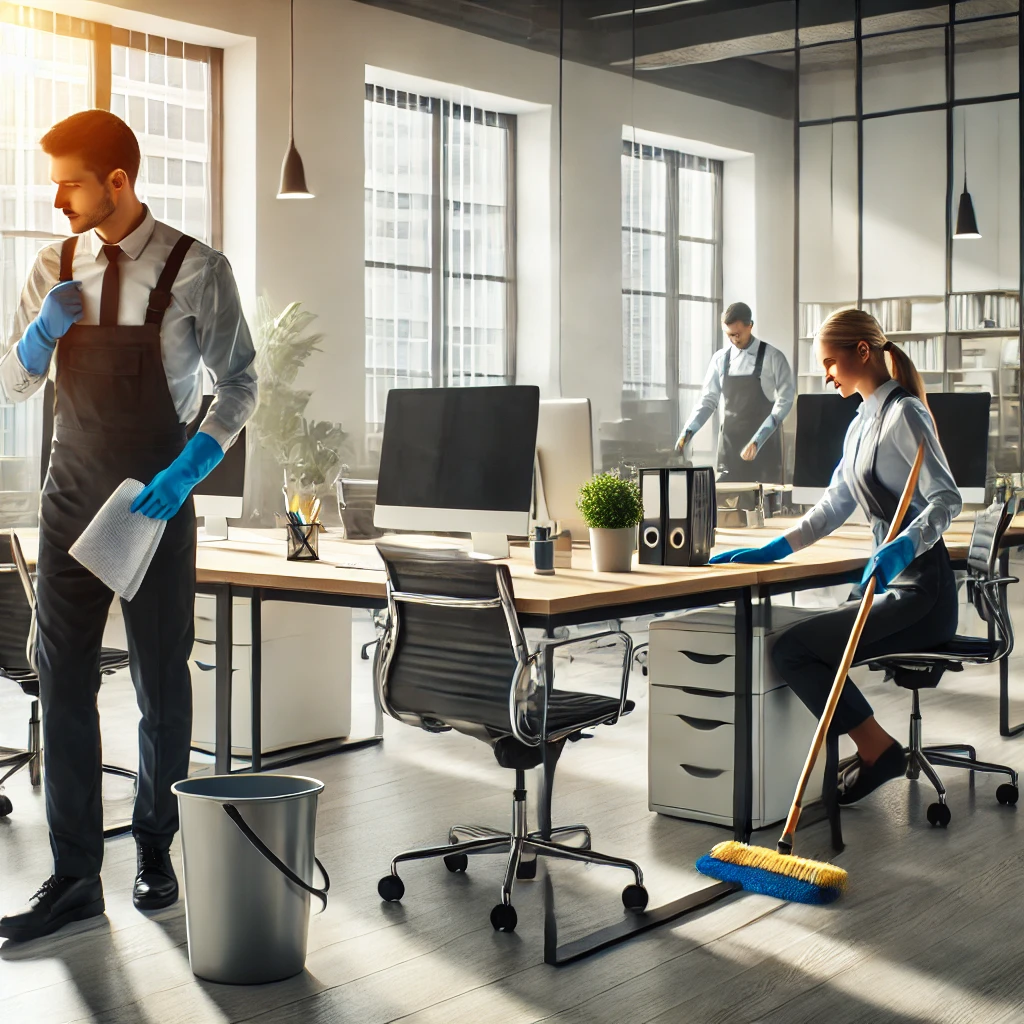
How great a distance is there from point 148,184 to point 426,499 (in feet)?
15.0

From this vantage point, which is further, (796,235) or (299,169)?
(796,235)

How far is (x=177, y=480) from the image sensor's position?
2.77m

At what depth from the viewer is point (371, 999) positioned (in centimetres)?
250

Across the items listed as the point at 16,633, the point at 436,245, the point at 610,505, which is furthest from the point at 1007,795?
the point at 436,245

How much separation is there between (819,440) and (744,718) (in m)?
1.89

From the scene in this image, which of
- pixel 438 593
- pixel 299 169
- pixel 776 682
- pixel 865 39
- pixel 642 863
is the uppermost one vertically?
pixel 865 39

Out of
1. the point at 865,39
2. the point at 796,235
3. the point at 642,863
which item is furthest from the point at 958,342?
the point at 642,863

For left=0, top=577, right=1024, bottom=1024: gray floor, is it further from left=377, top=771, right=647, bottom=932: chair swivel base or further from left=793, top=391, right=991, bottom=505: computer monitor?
left=793, top=391, right=991, bottom=505: computer monitor

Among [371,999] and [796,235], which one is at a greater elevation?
[796,235]

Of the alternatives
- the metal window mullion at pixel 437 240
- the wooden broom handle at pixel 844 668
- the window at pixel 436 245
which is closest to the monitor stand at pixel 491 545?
the wooden broom handle at pixel 844 668

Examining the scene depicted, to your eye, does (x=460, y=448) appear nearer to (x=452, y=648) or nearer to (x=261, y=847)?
(x=452, y=648)

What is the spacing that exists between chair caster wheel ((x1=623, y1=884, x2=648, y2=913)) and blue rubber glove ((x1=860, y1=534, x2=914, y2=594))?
1.02 metres

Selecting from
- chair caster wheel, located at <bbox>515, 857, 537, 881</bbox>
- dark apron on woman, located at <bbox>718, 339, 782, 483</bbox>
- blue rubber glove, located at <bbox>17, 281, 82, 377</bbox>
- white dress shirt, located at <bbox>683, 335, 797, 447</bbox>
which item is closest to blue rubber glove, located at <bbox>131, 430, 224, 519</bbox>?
blue rubber glove, located at <bbox>17, 281, 82, 377</bbox>

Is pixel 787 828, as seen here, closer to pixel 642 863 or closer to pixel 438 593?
pixel 642 863
